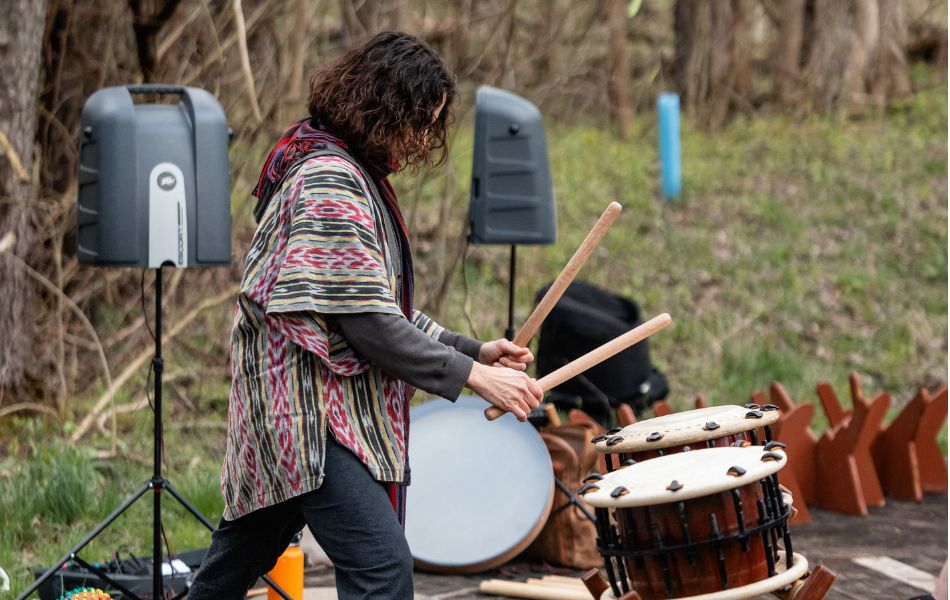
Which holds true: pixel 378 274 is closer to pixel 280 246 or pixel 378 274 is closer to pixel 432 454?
pixel 280 246

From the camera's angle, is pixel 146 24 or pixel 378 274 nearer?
pixel 378 274

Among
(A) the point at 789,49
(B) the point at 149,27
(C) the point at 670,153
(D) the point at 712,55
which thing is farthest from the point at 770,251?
(B) the point at 149,27

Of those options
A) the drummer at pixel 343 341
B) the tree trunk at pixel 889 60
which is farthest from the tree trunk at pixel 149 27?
the tree trunk at pixel 889 60

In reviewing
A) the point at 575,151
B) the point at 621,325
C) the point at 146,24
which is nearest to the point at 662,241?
the point at 575,151

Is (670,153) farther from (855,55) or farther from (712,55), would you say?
(855,55)

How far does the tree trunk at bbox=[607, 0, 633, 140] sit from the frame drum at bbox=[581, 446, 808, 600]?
9.07m

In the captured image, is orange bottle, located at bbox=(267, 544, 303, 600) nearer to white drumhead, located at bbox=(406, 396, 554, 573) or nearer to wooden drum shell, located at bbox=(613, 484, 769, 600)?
white drumhead, located at bbox=(406, 396, 554, 573)

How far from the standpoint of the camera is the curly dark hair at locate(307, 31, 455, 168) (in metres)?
2.68

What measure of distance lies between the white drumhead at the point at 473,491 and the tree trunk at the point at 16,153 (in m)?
2.13

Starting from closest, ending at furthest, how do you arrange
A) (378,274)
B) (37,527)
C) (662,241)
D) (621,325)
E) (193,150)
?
(378,274)
(193,150)
(37,527)
(621,325)
(662,241)

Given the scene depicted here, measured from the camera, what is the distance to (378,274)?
2.62 meters

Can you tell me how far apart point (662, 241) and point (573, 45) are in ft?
6.27

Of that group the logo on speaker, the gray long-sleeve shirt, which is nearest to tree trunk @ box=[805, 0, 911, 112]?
the logo on speaker

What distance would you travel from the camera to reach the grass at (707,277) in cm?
508
